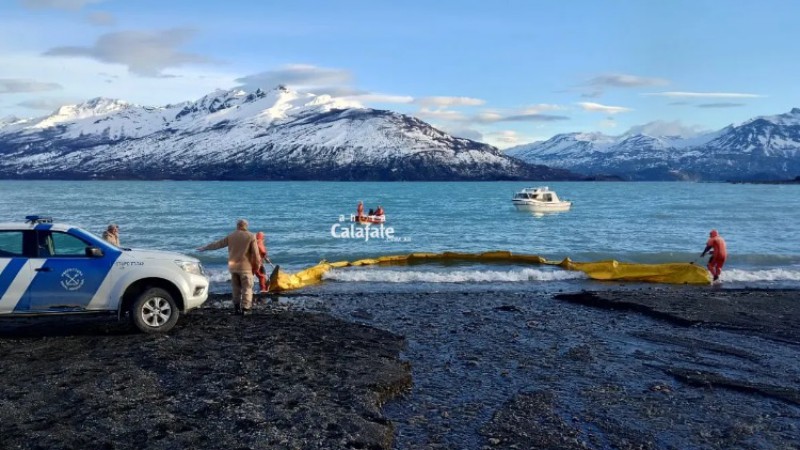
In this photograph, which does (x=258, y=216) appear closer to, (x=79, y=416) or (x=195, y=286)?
(x=195, y=286)

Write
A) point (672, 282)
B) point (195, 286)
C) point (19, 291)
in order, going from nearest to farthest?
point (19, 291) < point (195, 286) < point (672, 282)

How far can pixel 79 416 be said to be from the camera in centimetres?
740

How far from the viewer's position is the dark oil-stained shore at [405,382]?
285 inches

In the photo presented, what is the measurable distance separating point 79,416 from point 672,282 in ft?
61.8

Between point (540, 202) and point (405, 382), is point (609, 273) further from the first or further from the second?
point (540, 202)

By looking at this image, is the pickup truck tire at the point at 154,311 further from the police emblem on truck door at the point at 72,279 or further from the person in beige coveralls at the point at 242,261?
the person in beige coveralls at the point at 242,261

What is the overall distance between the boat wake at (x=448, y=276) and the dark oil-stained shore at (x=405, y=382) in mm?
6917

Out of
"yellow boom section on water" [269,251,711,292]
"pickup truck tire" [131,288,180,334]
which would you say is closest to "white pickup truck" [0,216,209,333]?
"pickup truck tire" [131,288,180,334]

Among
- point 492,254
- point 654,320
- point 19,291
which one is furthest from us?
point 492,254

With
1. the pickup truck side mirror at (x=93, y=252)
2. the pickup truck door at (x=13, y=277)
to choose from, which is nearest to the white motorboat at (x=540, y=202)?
the pickup truck side mirror at (x=93, y=252)

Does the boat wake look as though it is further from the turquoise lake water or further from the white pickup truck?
the white pickup truck

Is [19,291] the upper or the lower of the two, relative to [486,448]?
upper

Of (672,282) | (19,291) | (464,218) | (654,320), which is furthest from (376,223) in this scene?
(19,291)

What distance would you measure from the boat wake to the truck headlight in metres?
9.21
